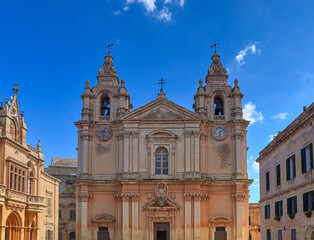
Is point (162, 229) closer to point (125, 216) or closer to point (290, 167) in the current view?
point (125, 216)

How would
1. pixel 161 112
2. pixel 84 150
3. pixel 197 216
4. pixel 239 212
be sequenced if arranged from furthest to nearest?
pixel 161 112 → pixel 84 150 → pixel 239 212 → pixel 197 216

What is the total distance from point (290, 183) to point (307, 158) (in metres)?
3.52

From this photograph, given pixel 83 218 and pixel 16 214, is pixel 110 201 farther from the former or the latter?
pixel 16 214

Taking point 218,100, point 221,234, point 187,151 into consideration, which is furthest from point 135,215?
point 218,100

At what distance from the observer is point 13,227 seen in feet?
105

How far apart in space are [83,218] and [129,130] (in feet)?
29.4

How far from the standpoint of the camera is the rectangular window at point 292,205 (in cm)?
2714

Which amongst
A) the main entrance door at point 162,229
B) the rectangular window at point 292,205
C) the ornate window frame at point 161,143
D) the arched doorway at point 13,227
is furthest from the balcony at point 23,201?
the rectangular window at point 292,205

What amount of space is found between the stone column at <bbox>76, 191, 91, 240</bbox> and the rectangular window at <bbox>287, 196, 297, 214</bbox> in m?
19.8

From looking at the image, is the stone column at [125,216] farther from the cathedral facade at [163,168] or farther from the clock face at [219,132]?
the clock face at [219,132]

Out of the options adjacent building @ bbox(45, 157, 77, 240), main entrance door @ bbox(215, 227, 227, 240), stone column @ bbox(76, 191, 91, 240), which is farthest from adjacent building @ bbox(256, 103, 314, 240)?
adjacent building @ bbox(45, 157, 77, 240)

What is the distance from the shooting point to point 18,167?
32.4m

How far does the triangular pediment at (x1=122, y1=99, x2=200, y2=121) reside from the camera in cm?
4291

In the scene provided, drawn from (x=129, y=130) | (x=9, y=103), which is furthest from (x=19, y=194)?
(x=129, y=130)
